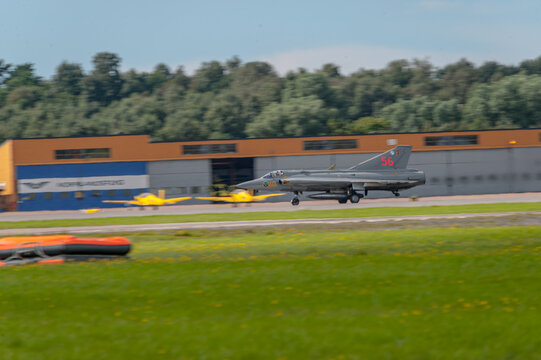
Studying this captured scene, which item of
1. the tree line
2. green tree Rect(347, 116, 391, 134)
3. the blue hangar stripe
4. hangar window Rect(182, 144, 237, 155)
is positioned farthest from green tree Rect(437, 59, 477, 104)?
the blue hangar stripe

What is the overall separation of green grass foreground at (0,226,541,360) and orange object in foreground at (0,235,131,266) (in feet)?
4.70

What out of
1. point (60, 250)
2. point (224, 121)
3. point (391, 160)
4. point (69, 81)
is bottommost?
point (60, 250)

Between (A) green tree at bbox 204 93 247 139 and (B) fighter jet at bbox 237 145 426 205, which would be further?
(A) green tree at bbox 204 93 247 139

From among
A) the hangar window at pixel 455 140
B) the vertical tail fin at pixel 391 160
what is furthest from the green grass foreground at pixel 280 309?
the hangar window at pixel 455 140

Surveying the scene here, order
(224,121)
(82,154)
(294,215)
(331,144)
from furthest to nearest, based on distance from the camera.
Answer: (224,121) → (331,144) → (82,154) → (294,215)

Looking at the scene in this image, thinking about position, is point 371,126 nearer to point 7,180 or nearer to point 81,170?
point 81,170

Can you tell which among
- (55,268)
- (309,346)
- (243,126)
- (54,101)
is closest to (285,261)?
(55,268)

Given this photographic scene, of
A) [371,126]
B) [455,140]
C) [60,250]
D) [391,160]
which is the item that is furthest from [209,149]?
[371,126]

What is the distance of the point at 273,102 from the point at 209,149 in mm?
85052

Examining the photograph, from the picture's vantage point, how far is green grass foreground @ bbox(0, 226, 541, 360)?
8.66 meters

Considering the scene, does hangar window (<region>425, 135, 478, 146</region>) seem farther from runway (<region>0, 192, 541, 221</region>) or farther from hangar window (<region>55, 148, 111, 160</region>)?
hangar window (<region>55, 148, 111, 160</region>)

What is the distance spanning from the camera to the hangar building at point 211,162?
205 ft

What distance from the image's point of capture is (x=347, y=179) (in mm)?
54000

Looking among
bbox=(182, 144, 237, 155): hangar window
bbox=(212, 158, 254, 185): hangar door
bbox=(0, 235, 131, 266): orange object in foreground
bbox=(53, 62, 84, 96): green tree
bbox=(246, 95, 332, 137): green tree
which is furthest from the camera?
bbox=(53, 62, 84, 96): green tree
